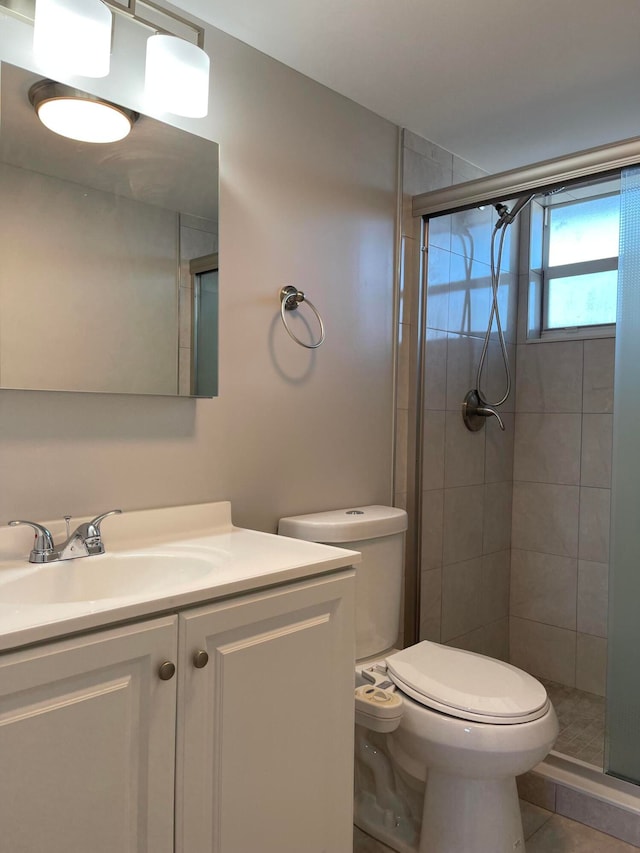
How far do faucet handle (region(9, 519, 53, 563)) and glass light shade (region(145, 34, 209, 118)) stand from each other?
→ 988 mm

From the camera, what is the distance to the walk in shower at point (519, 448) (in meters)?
2.36

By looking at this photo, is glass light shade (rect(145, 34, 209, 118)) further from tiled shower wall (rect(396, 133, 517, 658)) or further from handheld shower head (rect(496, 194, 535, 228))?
handheld shower head (rect(496, 194, 535, 228))

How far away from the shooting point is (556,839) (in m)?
1.82

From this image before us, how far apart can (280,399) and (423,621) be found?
105 centimetres

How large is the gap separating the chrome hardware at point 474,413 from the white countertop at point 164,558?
4.03 feet

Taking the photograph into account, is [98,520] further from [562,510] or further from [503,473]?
[562,510]

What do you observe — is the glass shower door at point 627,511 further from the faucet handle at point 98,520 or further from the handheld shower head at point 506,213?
the faucet handle at point 98,520

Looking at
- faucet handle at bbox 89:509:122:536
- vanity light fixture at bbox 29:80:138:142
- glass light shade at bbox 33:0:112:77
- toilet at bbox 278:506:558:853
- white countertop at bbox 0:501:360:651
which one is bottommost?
toilet at bbox 278:506:558:853

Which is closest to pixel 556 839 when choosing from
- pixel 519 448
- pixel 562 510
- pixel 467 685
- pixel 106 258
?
pixel 467 685

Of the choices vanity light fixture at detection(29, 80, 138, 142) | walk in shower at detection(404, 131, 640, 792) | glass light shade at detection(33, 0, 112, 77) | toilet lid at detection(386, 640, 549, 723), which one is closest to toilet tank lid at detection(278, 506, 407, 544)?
toilet lid at detection(386, 640, 549, 723)

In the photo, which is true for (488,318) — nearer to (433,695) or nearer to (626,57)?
(626,57)

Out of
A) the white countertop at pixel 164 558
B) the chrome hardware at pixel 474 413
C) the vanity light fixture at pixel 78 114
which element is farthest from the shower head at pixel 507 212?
the white countertop at pixel 164 558

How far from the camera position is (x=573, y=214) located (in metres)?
2.80

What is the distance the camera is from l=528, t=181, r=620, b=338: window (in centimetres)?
269
